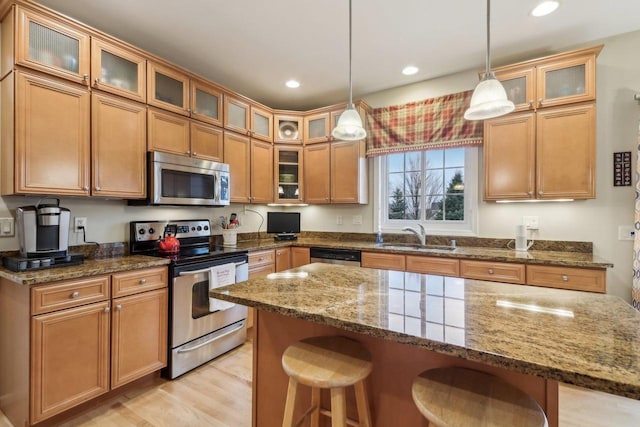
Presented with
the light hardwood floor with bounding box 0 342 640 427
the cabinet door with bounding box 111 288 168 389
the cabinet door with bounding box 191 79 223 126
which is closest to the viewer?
the light hardwood floor with bounding box 0 342 640 427

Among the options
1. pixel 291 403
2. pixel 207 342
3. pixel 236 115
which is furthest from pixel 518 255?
pixel 236 115

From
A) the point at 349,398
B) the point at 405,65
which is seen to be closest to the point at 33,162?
the point at 349,398

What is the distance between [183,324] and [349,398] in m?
1.56

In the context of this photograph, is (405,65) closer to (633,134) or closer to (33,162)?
(633,134)

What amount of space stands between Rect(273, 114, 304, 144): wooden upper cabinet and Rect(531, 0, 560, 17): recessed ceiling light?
249cm

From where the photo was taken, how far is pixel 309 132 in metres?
3.83

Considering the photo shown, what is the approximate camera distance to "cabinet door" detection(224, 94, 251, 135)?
3180 millimetres

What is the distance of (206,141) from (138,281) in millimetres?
1491

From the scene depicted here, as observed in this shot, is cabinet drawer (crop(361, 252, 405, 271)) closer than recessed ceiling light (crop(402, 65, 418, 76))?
Yes

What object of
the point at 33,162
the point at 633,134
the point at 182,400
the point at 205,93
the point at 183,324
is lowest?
the point at 182,400

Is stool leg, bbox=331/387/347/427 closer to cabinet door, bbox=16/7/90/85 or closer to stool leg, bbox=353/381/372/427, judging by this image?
stool leg, bbox=353/381/372/427

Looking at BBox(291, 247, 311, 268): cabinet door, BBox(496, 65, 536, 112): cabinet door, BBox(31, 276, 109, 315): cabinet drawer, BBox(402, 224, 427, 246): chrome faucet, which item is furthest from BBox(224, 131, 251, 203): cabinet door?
BBox(496, 65, 536, 112): cabinet door

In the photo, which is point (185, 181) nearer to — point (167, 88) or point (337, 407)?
point (167, 88)

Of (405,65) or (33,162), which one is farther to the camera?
(405,65)
